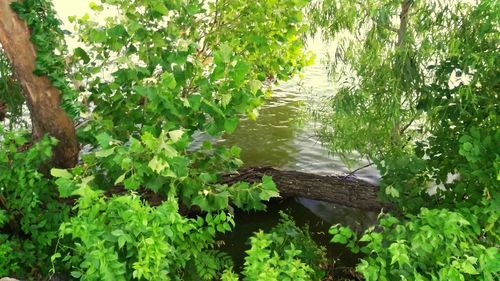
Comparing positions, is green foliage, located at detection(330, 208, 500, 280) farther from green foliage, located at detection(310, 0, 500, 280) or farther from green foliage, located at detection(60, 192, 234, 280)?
green foliage, located at detection(60, 192, 234, 280)

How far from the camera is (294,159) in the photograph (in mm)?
12422

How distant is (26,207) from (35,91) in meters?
1.54

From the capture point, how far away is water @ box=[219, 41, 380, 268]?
342 inches

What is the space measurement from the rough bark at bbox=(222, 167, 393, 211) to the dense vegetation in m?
1.51

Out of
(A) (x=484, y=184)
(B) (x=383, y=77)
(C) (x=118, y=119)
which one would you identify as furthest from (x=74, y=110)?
(A) (x=484, y=184)

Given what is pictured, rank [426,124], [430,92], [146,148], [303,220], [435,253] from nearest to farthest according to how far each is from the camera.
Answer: [435,253] → [146,148] → [430,92] → [426,124] → [303,220]

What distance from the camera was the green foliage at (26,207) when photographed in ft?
17.0

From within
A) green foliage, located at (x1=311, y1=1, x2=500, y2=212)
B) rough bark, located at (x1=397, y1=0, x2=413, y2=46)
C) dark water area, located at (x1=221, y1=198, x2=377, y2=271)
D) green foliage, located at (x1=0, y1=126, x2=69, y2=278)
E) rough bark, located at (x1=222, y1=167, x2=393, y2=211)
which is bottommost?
dark water area, located at (x1=221, y1=198, x2=377, y2=271)

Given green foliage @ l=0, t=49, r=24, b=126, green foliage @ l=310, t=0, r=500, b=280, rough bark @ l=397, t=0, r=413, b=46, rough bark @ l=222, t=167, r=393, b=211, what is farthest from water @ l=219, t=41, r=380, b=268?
green foliage @ l=0, t=49, r=24, b=126

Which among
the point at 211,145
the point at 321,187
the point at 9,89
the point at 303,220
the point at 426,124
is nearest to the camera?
the point at 211,145

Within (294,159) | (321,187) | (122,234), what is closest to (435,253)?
(122,234)

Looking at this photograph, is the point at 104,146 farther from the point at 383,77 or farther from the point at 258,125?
the point at 258,125

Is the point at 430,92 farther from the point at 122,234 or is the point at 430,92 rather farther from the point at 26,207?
the point at 26,207

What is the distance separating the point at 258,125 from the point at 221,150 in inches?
375
